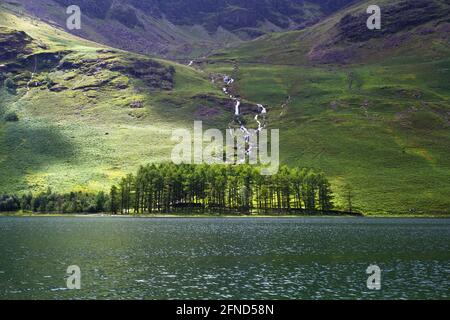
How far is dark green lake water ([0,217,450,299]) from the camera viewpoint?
47844mm

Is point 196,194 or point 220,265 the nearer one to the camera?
point 220,265

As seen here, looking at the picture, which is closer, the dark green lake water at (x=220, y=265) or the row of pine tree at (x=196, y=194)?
the dark green lake water at (x=220, y=265)

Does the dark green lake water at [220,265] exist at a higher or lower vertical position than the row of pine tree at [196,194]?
lower

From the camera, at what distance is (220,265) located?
6359 cm

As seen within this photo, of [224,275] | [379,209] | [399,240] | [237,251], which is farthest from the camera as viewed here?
[379,209]

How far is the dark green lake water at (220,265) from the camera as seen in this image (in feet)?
157

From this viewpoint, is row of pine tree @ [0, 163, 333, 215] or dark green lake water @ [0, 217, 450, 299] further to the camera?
row of pine tree @ [0, 163, 333, 215]

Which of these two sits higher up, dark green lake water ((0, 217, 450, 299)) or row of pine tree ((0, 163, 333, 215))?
row of pine tree ((0, 163, 333, 215))

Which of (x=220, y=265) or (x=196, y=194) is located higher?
(x=196, y=194)
